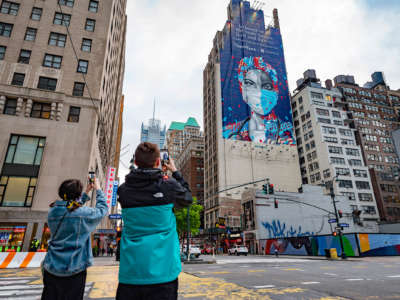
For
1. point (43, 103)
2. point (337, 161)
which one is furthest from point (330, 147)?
point (43, 103)

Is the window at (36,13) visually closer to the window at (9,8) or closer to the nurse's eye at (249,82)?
the window at (9,8)

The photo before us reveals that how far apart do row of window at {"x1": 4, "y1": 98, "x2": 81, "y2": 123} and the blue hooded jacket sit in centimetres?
2833

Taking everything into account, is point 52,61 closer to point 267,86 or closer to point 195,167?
point 267,86

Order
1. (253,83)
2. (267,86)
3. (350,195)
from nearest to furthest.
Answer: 1. (350,195)
2. (253,83)
3. (267,86)

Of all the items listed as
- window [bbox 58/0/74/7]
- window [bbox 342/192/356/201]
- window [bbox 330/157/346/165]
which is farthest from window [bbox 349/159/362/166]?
window [bbox 58/0/74/7]

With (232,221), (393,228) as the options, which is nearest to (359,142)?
(393,228)

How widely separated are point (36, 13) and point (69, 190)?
3780 cm

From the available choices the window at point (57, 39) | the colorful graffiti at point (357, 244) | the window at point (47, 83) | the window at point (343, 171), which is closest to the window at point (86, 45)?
the window at point (57, 39)

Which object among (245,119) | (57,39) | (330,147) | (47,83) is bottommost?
(47,83)

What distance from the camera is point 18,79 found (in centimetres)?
2722

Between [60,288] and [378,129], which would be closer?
[60,288]

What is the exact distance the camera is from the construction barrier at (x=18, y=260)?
15000 millimetres

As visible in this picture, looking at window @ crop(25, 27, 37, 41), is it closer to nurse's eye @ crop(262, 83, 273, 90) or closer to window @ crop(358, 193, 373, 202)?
nurse's eye @ crop(262, 83, 273, 90)

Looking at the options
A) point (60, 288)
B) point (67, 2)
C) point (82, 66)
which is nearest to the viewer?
point (60, 288)
